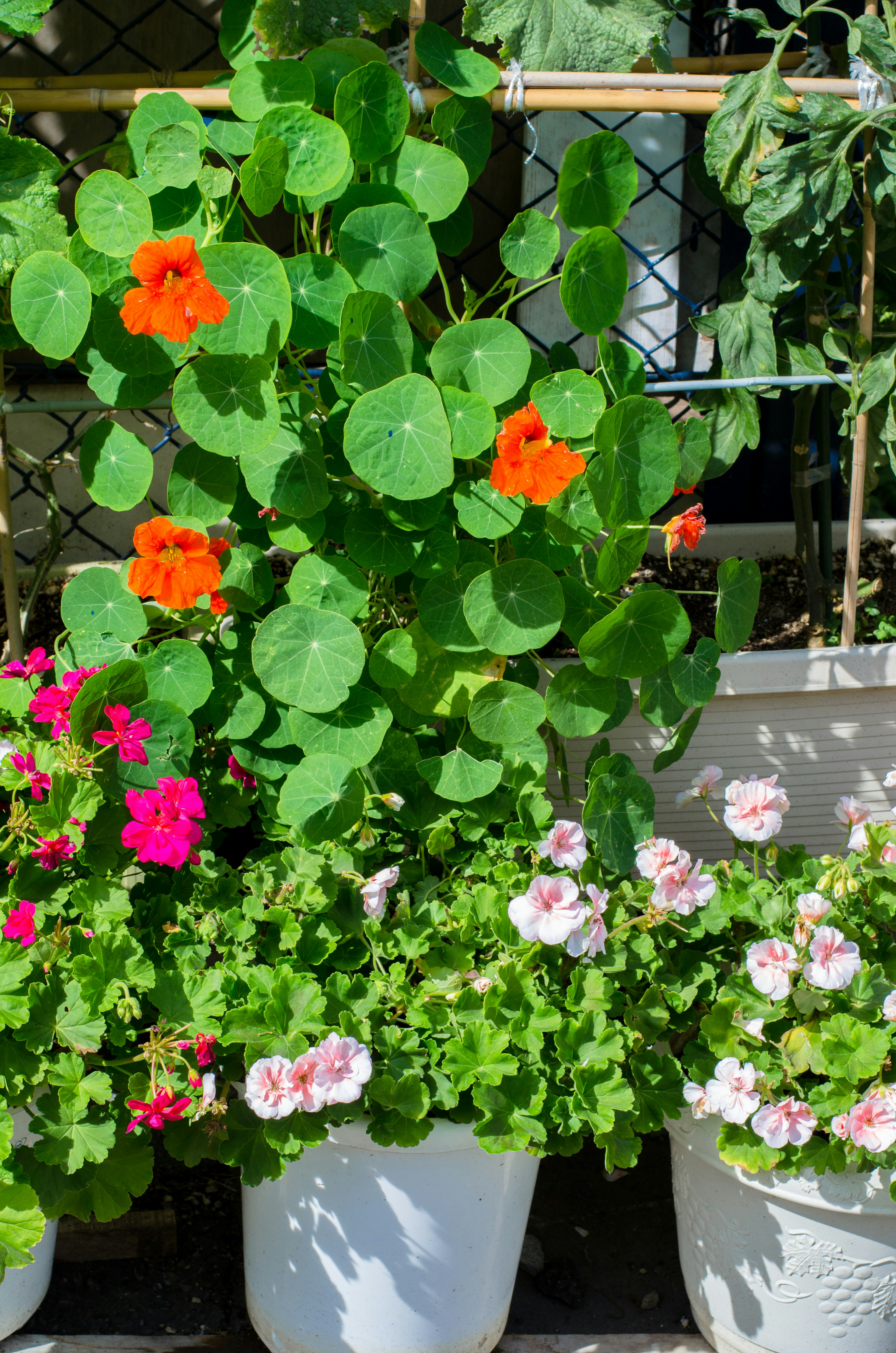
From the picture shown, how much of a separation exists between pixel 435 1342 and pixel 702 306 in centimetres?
185

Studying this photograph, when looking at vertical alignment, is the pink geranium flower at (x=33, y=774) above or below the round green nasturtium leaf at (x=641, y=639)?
below

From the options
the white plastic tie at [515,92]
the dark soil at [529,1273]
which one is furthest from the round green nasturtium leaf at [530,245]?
the dark soil at [529,1273]

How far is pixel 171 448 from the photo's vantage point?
2.13m

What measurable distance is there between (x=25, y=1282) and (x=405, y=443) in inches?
40.5

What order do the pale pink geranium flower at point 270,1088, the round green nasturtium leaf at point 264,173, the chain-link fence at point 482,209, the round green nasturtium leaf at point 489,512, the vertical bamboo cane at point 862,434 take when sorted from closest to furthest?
1. the pale pink geranium flower at point 270,1088
2. the round green nasturtium leaf at point 264,173
3. the round green nasturtium leaf at point 489,512
4. the vertical bamboo cane at point 862,434
5. the chain-link fence at point 482,209

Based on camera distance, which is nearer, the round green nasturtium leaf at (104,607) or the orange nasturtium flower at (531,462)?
the orange nasturtium flower at (531,462)

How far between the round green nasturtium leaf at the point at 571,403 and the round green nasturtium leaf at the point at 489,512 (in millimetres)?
95

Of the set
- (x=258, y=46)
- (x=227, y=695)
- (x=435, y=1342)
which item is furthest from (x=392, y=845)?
(x=258, y=46)

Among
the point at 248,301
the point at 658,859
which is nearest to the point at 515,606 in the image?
the point at 658,859

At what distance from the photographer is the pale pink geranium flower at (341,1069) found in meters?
1.01

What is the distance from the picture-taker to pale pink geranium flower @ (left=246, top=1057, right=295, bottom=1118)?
39.4 inches

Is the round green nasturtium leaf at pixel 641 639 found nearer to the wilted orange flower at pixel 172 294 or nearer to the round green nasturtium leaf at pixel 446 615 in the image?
the round green nasturtium leaf at pixel 446 615

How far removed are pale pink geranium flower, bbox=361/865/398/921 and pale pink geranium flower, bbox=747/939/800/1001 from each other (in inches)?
15.5

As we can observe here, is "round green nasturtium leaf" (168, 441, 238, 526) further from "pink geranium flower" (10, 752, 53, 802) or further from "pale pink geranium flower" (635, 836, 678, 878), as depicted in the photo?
"pale pink geranium flower" (635, 836, 678, 878)
